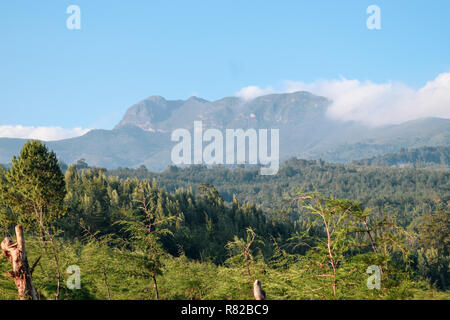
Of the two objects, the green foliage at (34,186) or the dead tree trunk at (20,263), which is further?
the green foliage at (34,186)

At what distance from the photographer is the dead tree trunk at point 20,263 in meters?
7.37

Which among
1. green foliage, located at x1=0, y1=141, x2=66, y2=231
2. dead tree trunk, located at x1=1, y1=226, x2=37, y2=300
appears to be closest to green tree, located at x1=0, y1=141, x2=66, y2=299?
green foliage, located at x1=0, y1=141, x2=66, y2=231

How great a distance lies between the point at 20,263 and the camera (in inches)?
292

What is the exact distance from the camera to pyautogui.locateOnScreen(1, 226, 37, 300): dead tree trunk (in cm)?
737

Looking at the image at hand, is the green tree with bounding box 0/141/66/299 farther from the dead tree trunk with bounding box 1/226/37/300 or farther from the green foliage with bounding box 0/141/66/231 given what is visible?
the dead tree trunk with bounding box 1/226/37/300

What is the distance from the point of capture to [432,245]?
88.1 meters

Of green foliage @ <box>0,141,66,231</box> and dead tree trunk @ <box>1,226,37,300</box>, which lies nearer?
dead tree trunk @ <box>1,226,37,300</box>

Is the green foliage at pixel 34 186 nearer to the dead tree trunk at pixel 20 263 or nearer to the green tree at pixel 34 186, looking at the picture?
the green tree at pixel 34 186

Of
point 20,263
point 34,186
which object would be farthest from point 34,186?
point 20,263

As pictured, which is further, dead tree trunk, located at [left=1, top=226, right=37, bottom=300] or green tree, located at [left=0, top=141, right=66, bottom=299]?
green tree, located at [left=0, top=141, right=66, bottom=299]

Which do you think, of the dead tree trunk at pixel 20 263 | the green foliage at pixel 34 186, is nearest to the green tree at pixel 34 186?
the green foliage at pixel 34 186

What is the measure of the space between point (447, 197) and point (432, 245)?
10686cm
